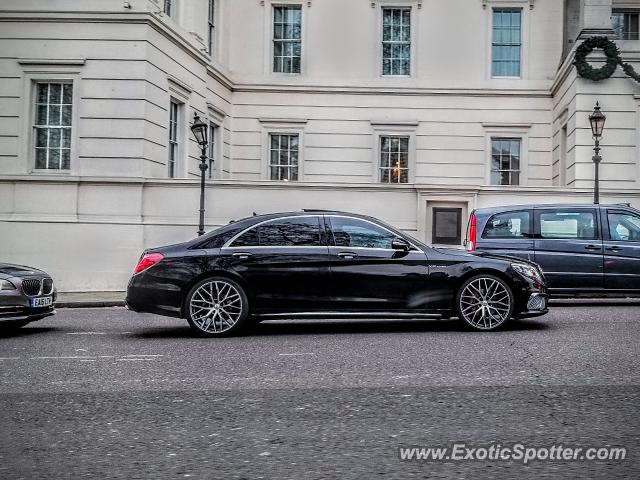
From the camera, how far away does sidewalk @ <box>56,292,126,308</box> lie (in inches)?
619

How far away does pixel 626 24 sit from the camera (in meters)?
26.0

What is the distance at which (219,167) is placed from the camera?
25.7 meters

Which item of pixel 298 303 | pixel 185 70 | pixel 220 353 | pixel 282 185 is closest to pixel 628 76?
pixel 282 185

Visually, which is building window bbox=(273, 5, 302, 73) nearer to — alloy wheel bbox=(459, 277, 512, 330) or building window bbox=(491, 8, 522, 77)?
building window bbox=(491, 8, 522, 77)

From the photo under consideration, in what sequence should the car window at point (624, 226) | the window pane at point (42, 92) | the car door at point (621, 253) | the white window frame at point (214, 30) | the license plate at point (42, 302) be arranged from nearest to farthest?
the license plate at point (42, 302)
the car door at point (621, 253)
the car window at point (624, 226)
the window pane at point (42, 92)
the white window frame at point (214, 30)

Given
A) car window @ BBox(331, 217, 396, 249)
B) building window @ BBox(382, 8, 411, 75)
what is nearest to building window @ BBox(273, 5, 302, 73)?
building window @ BBox(382, 8, 411, 75)

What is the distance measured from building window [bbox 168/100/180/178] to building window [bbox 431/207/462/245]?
23.7ft

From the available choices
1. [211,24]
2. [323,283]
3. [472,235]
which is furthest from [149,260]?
[211,24]

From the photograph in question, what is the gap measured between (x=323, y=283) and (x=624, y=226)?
663 cm

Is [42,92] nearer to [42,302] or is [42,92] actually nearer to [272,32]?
[272,32]

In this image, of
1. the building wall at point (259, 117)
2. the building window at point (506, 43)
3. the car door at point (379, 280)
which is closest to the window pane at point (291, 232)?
the car door at point (379, 280)

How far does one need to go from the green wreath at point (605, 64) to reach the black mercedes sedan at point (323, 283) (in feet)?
45.1

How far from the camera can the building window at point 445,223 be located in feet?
64.6

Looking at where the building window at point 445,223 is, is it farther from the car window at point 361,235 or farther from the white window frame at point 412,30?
the car window at point 361,235
